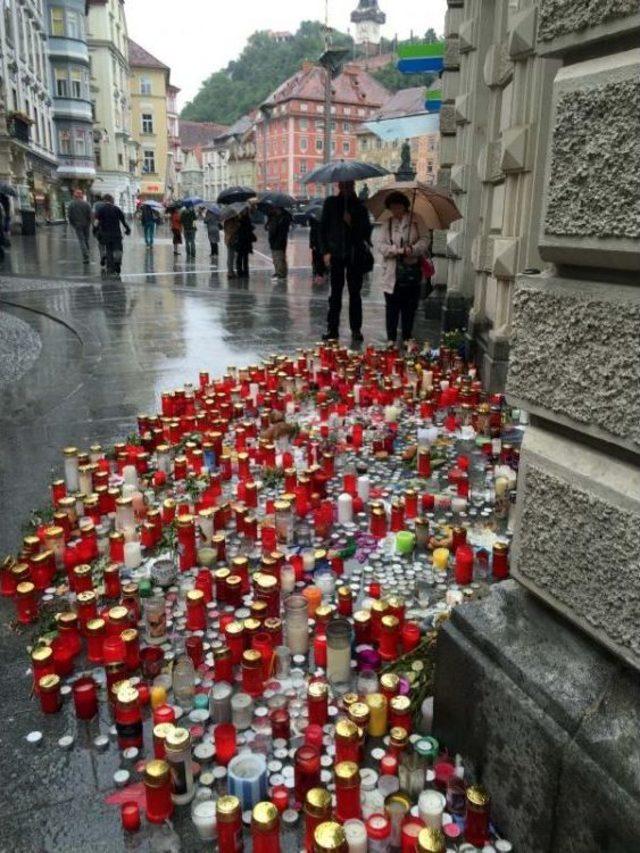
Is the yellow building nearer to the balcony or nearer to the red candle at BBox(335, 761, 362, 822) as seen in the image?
the balcony

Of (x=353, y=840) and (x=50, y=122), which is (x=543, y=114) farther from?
(x=50, y=122)

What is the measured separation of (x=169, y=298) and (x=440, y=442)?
9334 millimetres

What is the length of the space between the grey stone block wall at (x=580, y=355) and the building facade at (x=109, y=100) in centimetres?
6508

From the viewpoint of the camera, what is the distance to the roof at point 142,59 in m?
79.1

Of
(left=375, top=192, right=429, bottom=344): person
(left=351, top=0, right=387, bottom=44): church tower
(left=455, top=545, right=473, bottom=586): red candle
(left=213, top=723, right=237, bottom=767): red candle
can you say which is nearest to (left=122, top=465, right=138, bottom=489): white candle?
(left=455, top=545, right=473, bottom=586): red candle

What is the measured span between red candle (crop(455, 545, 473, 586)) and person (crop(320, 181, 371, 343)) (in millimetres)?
5894

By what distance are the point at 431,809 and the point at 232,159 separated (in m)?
116

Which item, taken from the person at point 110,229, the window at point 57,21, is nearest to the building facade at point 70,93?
the window at point 57,21

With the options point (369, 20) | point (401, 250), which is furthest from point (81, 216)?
point (369, 20)

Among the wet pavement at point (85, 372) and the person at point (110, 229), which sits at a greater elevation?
the person at point (110, 229)

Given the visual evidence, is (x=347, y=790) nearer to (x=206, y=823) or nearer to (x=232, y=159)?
(x=206, y=823)

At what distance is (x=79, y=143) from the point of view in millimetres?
57188

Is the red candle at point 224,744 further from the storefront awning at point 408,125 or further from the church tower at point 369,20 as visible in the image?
the church tower at point 369,20

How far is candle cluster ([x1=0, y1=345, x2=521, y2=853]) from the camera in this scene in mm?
2037
